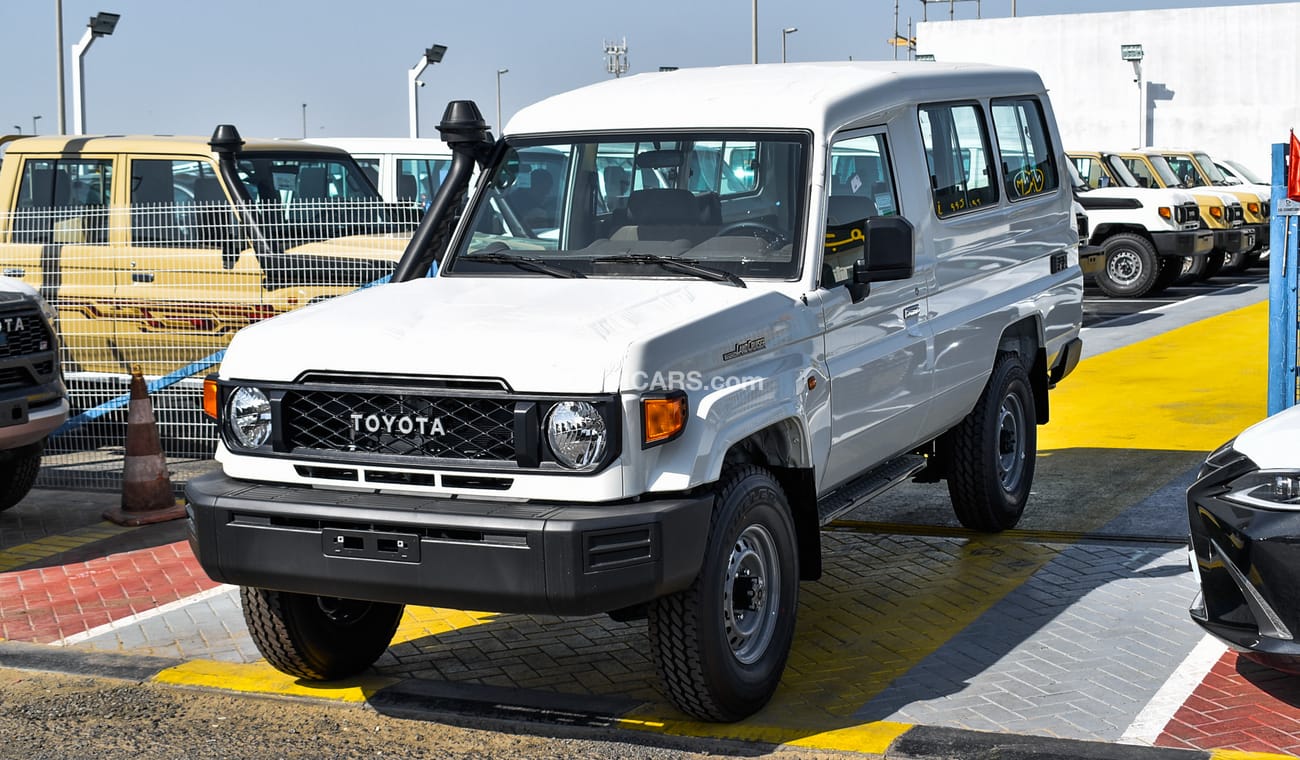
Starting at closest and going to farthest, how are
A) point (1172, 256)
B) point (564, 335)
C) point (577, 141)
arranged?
point (564, 335)
point (577, 141)
point (1172, 256)

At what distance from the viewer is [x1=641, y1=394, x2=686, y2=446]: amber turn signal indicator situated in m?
4.81

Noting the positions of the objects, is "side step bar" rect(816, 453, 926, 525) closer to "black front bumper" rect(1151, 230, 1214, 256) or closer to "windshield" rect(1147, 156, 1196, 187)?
"black front bumper" rect(1151, 230, 1214, 256)

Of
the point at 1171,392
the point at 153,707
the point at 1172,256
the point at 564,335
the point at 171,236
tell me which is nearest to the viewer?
the point at 564,335

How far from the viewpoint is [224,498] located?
514 cm

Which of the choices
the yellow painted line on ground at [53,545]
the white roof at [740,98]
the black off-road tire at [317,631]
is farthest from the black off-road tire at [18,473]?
the white roof at [740,98]

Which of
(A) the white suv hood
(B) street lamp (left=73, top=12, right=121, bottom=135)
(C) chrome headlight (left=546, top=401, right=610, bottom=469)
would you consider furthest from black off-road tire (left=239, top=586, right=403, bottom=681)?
(B) street lamp (left=73, top=12, right=121, bottom=135)

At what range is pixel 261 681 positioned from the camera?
5953 millimetres

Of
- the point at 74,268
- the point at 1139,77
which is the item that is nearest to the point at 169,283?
the point at 74,268

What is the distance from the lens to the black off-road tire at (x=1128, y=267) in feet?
69.3

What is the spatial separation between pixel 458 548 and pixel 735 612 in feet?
3.61

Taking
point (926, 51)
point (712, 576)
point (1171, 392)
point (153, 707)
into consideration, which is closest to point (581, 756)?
point (712, 576)

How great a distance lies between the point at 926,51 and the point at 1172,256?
27693 millimetres

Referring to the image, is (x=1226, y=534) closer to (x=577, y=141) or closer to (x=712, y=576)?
(x=712, y=576)

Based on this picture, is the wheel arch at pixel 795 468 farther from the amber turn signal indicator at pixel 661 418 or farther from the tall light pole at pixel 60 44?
the tall light pole at pixel 60 44
